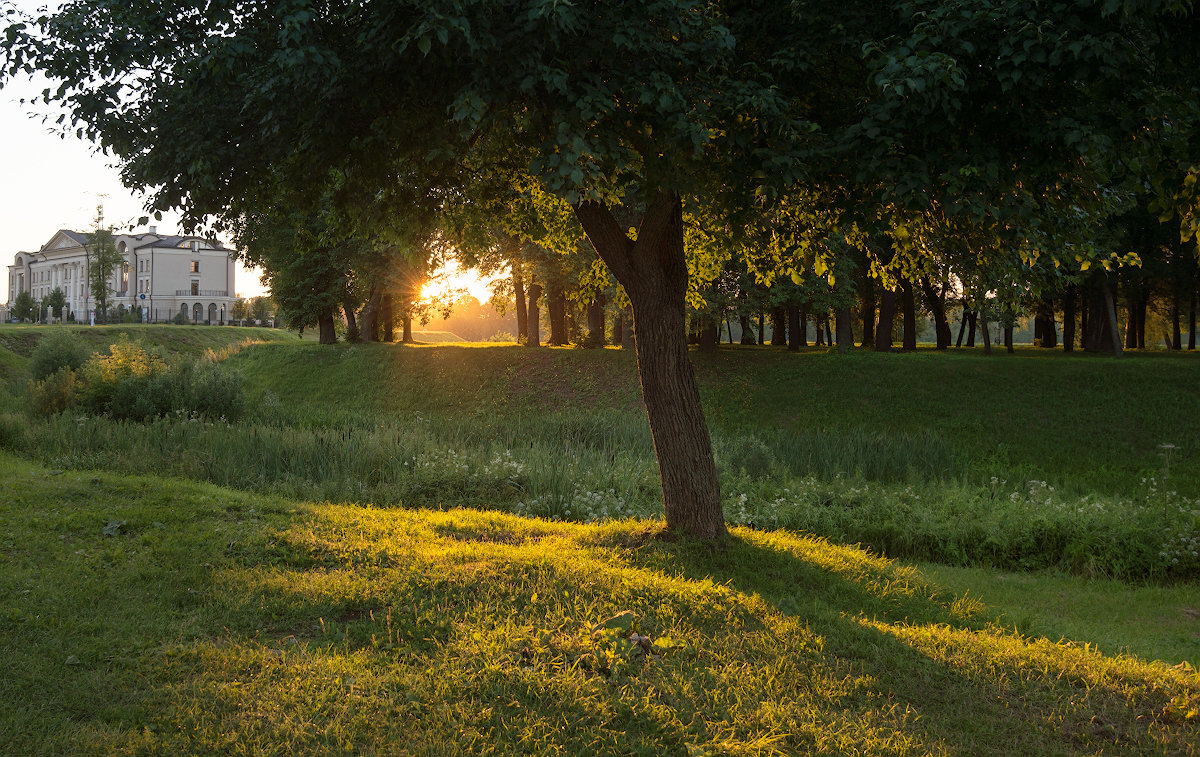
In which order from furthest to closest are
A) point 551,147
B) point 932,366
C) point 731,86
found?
point 932,366
point 731,86
point 551,147

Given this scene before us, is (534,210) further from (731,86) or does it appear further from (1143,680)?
(1143,680)

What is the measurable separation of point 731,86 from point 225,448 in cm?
1191

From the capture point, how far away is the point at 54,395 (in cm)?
1989

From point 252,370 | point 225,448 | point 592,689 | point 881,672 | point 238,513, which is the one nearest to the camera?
point 592,689

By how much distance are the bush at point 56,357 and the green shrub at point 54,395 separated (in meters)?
1.98

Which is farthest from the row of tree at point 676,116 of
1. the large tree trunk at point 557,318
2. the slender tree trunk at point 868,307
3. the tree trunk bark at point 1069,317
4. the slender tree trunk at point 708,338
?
the tree trunk bark at point 1069,317

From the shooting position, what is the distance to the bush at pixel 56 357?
2227 centimetres

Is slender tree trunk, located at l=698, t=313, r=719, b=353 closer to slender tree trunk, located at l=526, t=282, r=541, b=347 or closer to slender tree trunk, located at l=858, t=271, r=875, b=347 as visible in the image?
slender tree trunk, located at l=526, t=282, r=541, b=347

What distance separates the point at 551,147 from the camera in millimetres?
6215

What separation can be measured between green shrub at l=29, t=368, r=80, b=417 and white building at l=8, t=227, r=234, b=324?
242 feet

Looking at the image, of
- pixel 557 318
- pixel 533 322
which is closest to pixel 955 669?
pixel 533 322

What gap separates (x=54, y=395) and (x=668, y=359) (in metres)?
17.8

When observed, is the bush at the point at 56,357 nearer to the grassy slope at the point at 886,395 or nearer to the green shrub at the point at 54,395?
the green shrub at the point at 54,395

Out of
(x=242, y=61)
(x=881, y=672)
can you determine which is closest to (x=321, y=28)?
(x=242, y=61)
